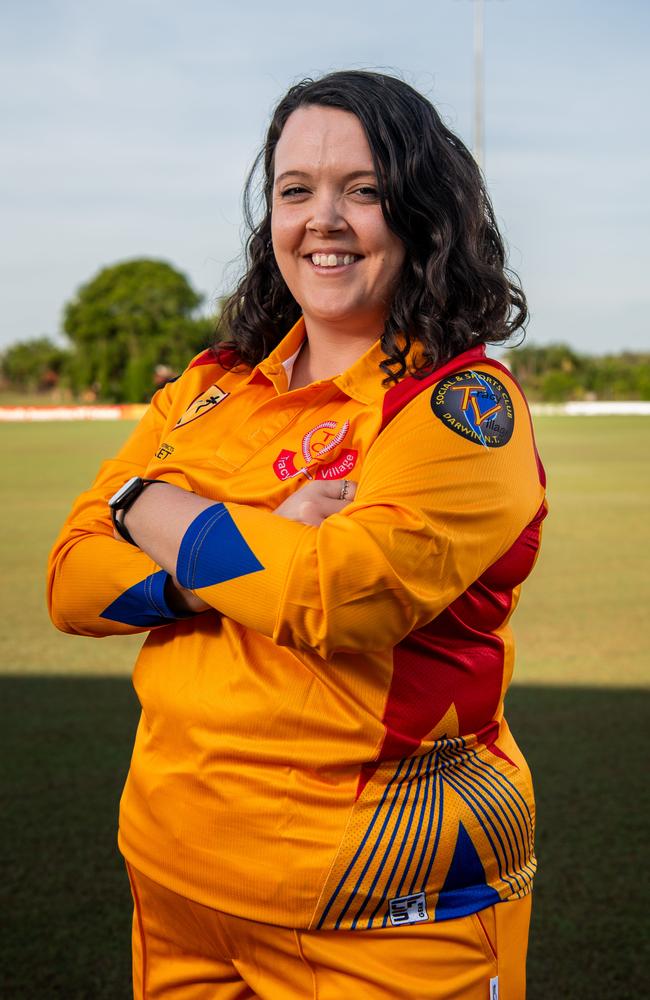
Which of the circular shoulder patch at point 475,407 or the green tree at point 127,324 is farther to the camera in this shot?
the green tree at point 127,324

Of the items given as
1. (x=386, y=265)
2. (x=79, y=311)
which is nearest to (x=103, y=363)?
(x=79, y=311)

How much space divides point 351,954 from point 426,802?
22 centimetres

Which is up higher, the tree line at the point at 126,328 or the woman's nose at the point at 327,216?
the woman's nose at the point at 327,216

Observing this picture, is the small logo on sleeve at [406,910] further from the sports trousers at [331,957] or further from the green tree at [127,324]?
the green tree at [127,324]

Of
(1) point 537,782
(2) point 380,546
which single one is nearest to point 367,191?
(2) point 380,546

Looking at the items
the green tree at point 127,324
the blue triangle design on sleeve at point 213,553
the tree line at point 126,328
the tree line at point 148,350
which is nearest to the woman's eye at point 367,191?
the blue triangle design on sleeve at point 213,553

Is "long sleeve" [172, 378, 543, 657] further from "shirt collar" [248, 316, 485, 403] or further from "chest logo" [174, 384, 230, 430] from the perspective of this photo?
"chest logo" [174, 384, 230, 430]

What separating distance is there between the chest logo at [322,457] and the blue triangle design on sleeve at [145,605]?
24 centimetres

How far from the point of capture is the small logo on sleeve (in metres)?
1.46

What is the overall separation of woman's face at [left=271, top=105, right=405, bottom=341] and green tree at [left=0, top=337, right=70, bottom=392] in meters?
74.3

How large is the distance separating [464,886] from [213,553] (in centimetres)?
57

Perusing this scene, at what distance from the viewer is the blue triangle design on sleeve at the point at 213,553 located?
4.77ft

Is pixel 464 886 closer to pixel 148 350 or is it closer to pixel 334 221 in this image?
pixel 334 221

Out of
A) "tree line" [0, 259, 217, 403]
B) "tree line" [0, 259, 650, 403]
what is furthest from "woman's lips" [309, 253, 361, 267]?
"tree line" [0, 259, 217, 403]
